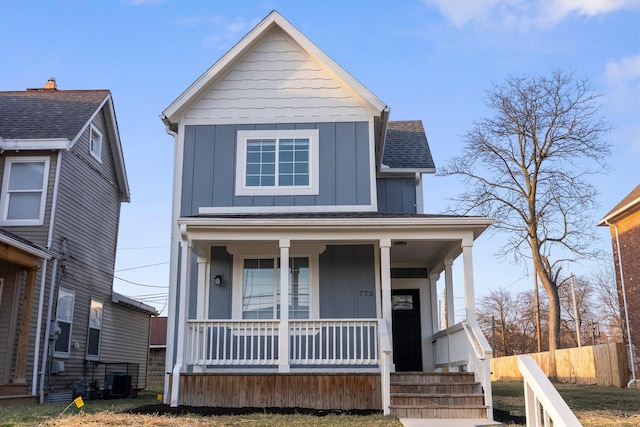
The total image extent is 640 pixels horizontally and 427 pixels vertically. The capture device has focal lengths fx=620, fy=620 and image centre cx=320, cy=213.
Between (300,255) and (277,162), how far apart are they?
192 cm

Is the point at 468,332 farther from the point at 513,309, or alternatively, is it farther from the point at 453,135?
the point at 513,309

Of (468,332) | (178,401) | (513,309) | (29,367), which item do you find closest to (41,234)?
(29,367)

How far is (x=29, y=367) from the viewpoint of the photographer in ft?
39.5

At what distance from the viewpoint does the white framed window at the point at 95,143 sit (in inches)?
600

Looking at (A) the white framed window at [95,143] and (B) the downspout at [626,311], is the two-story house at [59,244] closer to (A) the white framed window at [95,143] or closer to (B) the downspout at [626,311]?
(A) the white framed window at [95,143]

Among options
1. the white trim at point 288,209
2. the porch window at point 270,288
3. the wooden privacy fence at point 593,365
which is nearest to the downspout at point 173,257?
the white trim at point 288,209

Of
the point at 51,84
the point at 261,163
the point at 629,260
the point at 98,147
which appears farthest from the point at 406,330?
the point at 51,84

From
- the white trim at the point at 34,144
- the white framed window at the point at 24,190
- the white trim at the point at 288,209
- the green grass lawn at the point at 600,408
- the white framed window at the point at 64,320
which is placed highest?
the white trim at the point at 34,144

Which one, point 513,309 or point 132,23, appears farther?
point 513,309

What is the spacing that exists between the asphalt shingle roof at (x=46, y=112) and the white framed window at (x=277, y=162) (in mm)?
4388

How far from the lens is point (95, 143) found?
15625 mm

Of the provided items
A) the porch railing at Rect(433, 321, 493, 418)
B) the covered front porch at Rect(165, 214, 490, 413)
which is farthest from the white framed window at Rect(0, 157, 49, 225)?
Answer: the porch railing at Rect(433, 321, 493, 418)

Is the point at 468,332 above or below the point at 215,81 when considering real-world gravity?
below

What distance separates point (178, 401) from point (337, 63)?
6826 millimetres
